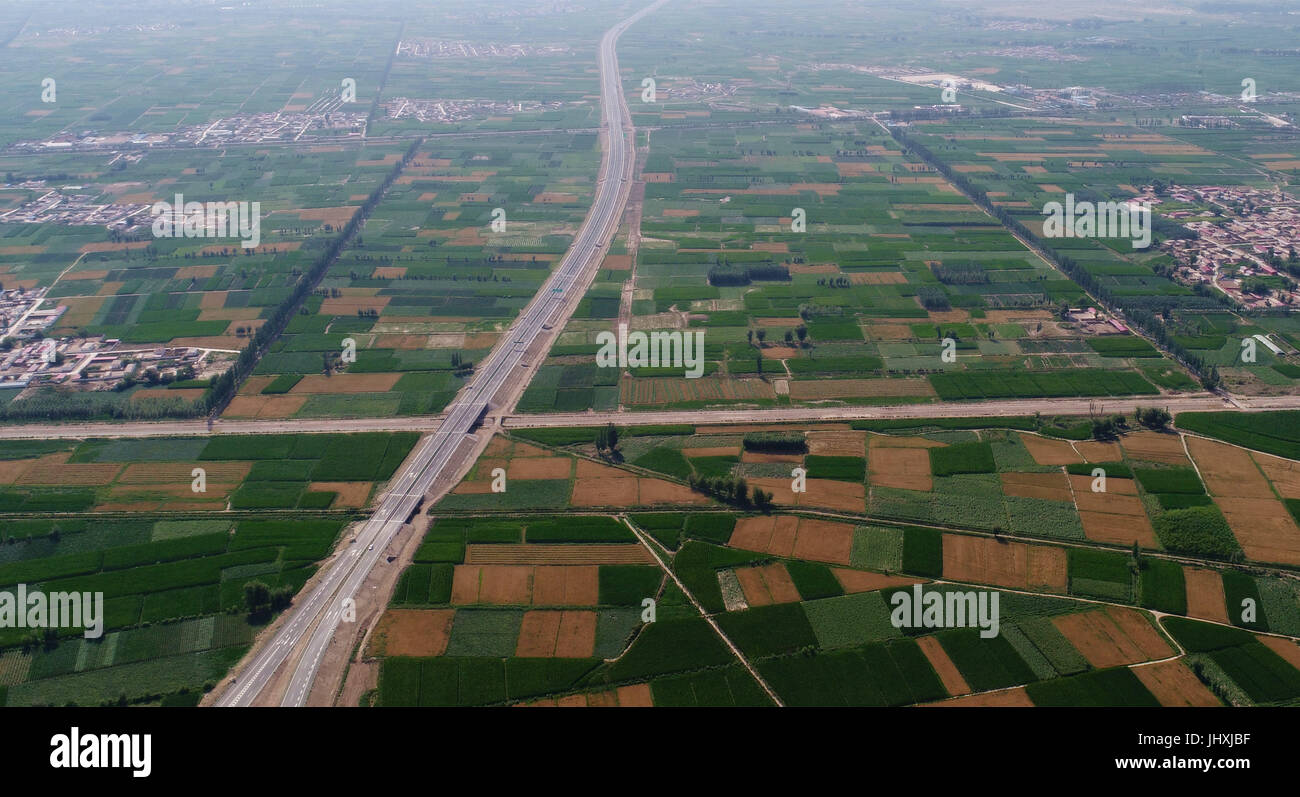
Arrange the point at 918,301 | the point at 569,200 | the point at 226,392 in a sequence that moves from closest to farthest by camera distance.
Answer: the point at 226,392 < the point at 918,301 < the point at 569,200

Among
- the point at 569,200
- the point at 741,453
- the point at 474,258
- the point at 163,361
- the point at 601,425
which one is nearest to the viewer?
the point at 741,453

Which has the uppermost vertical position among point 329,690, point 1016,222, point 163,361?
point 1016,222

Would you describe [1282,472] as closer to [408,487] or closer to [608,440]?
[608,440]

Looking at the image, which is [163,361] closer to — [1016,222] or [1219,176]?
[1016,222]

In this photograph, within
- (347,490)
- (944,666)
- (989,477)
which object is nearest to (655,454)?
(347,490)

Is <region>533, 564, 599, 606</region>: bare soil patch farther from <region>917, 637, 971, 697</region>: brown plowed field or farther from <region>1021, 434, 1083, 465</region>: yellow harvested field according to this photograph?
<region>1021, 434, 1083, 465</region>: yellow harvested field

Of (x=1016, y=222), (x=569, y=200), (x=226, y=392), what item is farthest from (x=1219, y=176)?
(x=226, y=392)
